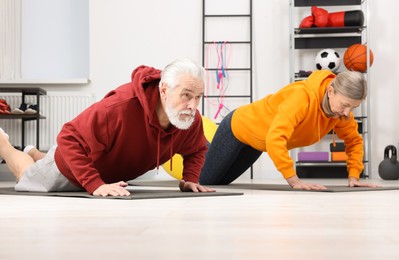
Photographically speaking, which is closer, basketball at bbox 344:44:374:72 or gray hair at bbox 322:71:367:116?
gray hair at bbox 322:71:367:116

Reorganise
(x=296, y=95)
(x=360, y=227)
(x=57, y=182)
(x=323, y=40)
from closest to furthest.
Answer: (x=360, y=227), (x=57, y=182), (x=296, y=95), (x=323, y=40)

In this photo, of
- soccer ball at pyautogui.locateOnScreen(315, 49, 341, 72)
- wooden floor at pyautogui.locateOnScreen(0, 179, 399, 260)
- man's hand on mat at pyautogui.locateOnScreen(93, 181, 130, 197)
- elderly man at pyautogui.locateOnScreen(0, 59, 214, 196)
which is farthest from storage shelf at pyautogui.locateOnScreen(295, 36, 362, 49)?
wooden floor at pyautogui.locateOnScreen(0, 179, 399, 260)

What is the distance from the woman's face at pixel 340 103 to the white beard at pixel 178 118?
3.28 feet

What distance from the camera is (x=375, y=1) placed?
7.91m

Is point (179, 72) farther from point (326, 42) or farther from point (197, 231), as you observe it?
A: point (326, 42)

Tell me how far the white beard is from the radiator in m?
4.92

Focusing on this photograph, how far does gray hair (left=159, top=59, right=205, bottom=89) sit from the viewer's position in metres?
2.97

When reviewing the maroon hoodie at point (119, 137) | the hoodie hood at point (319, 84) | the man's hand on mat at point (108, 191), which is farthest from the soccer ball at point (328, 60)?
the man's hand on mat at point (108, 191)

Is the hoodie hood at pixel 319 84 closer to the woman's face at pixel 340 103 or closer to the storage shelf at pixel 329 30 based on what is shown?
the woman's face at pixel 340 103

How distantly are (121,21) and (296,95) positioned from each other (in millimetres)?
4390

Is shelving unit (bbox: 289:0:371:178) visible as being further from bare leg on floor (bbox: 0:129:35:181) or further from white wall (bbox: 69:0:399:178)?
bare leg on floor (bbox: 0:129:35:181)

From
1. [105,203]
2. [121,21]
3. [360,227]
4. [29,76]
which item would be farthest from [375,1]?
[360,227]

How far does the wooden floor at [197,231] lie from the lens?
1.25 meters

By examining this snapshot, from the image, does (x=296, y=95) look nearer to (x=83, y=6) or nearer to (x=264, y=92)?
(x=264, y=92)
